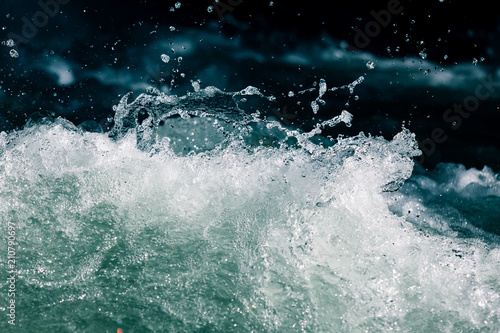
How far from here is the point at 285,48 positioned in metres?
4.21

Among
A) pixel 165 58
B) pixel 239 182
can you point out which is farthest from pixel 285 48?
pixel 239 182

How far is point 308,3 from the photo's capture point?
412cm

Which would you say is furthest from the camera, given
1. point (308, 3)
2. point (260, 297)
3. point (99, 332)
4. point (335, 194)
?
point (308, 3)

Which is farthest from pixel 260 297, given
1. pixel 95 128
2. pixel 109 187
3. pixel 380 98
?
pixel 380 98

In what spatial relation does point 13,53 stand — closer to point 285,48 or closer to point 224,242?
point 285,48

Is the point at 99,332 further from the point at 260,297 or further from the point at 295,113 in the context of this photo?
the point at 295,113

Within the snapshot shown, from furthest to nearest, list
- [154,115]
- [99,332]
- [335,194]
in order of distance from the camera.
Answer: [154,115], [335,194], [99,332]

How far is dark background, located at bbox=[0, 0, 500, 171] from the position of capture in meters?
3.96

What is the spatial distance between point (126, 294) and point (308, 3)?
10.6 ft

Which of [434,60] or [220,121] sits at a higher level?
[434,60]

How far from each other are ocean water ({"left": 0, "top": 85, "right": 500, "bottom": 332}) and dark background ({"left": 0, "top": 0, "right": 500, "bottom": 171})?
3.59 ft

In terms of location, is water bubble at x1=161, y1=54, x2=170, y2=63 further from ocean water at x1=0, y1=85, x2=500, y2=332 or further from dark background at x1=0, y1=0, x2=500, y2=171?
ocean water at x1=0, y1=85, x2=500, y2=332

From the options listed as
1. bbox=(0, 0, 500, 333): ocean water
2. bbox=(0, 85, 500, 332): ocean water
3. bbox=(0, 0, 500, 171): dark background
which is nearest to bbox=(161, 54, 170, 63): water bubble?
bbox=(0, 0, 500, 333): ocean water

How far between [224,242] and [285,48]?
8.24ft
